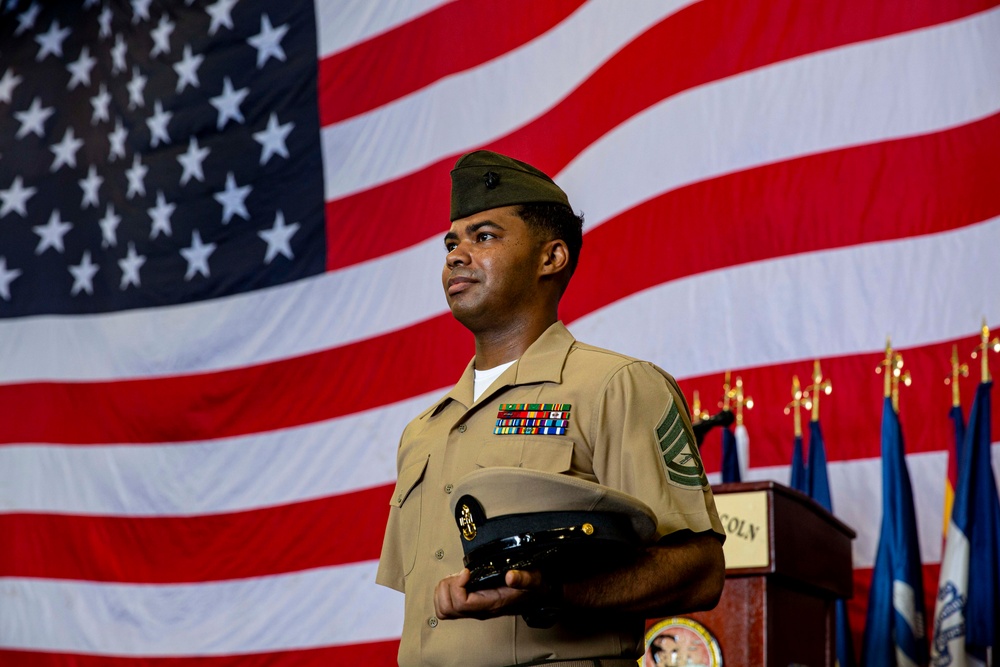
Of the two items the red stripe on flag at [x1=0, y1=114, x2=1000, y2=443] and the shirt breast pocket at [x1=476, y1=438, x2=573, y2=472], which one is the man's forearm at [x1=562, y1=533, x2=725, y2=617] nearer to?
the shirt breast pocket at [x1=476, y1=438, x2=573, y2=472]

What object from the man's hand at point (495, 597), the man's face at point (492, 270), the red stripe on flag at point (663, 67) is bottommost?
the man's hand at point (495, 597)

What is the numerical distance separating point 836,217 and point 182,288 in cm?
332

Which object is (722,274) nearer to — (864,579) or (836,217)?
(836,217)

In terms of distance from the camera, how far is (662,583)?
146cm

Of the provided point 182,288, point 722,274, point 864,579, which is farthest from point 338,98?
point 864,579

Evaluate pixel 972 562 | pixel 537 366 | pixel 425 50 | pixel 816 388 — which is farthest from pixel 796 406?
pixel 425 50

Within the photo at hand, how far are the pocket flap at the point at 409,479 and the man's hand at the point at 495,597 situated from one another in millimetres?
411

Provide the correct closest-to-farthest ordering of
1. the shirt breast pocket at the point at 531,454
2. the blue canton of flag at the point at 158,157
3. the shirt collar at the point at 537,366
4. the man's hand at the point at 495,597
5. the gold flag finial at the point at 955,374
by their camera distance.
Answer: the man's hand at the point at 495,597 → the shirt breast pocket at the point at 531,454 → the shirt collar at the point at 537,366 → the gold flag finial at the point at 955,374 → the blue canton of flag at the point at 158,157

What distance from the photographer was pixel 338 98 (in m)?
5.65

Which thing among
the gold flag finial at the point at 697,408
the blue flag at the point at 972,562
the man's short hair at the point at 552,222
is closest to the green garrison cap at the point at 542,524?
the man's short hair at the point at 552,222

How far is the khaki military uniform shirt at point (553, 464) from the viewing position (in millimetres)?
1500

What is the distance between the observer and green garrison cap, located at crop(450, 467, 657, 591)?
4.40ft

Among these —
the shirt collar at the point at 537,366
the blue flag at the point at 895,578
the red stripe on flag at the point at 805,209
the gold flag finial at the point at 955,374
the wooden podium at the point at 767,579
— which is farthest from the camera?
the red stripe on flag at the point at 805,209

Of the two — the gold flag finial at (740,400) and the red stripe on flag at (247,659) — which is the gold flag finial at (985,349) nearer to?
the gold flag finial at (740,400)
